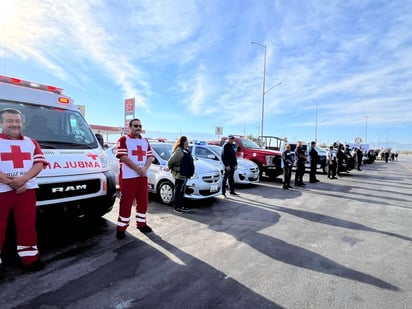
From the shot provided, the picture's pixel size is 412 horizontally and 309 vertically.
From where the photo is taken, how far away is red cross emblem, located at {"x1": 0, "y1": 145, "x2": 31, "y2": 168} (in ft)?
10.3

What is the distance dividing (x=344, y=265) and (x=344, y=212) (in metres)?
3.46

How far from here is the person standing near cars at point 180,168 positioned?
610 cm

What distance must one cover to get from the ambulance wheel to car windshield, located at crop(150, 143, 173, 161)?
71 centimetres

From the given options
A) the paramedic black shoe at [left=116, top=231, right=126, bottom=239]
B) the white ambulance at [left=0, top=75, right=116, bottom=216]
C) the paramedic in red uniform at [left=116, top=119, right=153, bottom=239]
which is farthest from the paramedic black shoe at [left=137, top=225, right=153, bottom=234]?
the white ambulance at [left=0, top=75, right=116, bottom=216]

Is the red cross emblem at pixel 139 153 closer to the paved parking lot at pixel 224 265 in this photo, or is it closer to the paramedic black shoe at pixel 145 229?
the paramedic black shoe at pixel 145 229

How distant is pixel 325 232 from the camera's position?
5.15m

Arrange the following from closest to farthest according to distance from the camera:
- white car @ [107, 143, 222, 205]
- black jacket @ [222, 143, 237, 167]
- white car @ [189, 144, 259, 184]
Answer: white car @ [107, 143, 222, 205] < black jacket @ [222, 143, 237, 167] < white car @ [189, 144, 259, 184]

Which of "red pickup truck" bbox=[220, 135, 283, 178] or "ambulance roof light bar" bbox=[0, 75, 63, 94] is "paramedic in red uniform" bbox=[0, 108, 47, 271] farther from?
"red pickup truck" bbox=[220, 135, 283, 178]

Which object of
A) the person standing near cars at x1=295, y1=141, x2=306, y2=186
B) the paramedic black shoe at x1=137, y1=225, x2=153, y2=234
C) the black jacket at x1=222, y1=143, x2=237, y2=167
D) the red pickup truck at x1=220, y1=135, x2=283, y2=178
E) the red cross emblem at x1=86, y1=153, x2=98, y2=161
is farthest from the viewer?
the red pickup truck at x1=220, y1=135, x2=283, y2=178

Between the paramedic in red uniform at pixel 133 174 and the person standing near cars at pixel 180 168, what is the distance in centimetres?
128

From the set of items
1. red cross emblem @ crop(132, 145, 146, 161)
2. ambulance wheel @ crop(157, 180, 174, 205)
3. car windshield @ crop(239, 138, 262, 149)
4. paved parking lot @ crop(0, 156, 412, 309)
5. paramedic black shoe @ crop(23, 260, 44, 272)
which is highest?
car windshield @ crop(239, 138, 262, 149)

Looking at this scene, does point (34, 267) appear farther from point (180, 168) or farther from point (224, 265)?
point (180, 168)

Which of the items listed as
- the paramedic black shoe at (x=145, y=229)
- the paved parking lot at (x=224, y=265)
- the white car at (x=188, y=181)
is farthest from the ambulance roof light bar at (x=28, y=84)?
the white car at (x=188, y=181)

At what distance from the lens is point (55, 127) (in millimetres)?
4535
